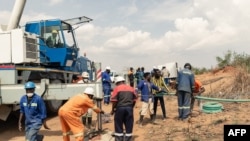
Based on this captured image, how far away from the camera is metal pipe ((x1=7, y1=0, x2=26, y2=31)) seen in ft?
38.1

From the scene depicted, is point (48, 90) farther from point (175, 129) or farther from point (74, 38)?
point (74, 38)

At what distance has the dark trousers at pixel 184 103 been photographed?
34.2ft

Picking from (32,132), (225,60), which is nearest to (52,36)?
(32,132)

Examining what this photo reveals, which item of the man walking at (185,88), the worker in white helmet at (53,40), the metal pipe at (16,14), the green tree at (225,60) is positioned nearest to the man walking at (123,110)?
the man walking at (185,88)

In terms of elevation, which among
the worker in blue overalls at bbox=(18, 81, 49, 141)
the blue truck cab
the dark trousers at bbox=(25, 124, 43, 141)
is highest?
the blue truck cab

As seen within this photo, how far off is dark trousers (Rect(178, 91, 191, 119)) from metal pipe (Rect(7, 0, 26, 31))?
5688 millimetres

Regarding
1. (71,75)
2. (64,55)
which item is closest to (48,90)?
(64,55)

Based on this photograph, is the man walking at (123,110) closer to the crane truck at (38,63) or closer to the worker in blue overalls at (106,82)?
the crane truck at (38,63)

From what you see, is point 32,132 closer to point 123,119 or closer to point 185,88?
point 123,119

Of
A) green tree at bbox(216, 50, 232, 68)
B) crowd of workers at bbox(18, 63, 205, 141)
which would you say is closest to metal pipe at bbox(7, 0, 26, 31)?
crowd of workers at bbox(18, 63, 205, 141)

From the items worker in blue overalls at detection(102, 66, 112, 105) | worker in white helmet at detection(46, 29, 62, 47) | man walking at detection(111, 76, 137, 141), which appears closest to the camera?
man walking at detection(111, 76, 137, 141)

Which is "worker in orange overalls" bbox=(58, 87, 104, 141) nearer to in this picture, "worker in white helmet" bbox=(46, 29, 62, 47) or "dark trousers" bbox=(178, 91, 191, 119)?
"dark trousers" bbox=(178, 91, 191, 119)

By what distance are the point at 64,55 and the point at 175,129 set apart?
16.2ft

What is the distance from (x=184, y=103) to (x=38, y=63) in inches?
182
